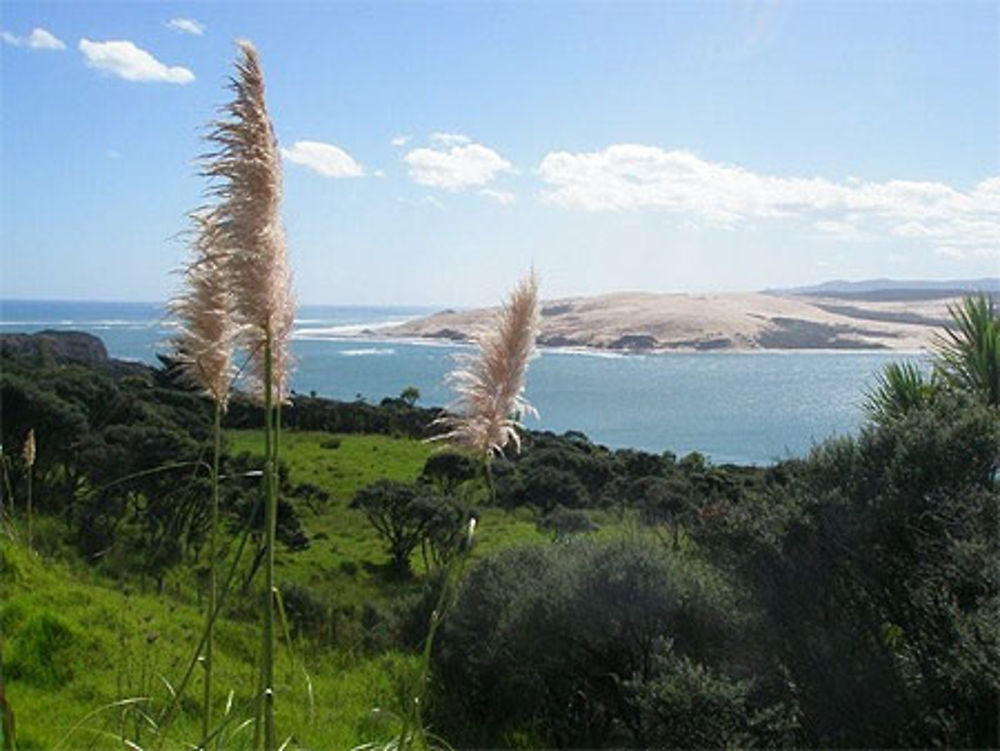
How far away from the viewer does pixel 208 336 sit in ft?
6.71

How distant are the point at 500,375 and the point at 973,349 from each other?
5.03 m

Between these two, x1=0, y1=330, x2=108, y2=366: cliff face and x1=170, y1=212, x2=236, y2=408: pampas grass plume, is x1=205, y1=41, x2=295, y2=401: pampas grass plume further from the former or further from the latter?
x1=0, y1=330, x2=108, y2=366: cliff face

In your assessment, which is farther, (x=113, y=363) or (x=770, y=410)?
(x=770, y=410)

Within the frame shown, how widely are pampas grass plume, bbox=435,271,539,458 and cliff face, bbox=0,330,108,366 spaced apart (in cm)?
1896

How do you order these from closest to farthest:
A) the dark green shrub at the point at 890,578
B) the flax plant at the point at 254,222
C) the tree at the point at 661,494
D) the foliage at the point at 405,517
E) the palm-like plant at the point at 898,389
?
the flax plant at the point at 254,222 < the dark green shrub at the point at 890,578 < the palm-like plant at the point at 898,389 < the tree at the point at 661,494 < the foliage at the point at 405,517

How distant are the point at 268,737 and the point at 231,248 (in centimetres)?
91

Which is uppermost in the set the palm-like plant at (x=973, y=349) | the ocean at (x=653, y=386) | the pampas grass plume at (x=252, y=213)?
Result: the pampas grass plume at (x=252, y=213)

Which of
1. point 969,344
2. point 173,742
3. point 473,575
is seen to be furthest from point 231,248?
point 969,344

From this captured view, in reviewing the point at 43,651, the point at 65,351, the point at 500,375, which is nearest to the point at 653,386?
the point at 65,351

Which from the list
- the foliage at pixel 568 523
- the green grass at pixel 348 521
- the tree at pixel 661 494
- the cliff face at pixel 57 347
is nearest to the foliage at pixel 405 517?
the green grass at pixel 348 521

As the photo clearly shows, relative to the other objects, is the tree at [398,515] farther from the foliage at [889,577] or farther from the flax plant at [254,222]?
the flax plant at [254,222]

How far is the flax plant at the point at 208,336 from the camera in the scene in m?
Answer: 1.95

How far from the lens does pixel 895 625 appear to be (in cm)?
390

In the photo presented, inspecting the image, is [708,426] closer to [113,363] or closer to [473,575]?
[113,363]
